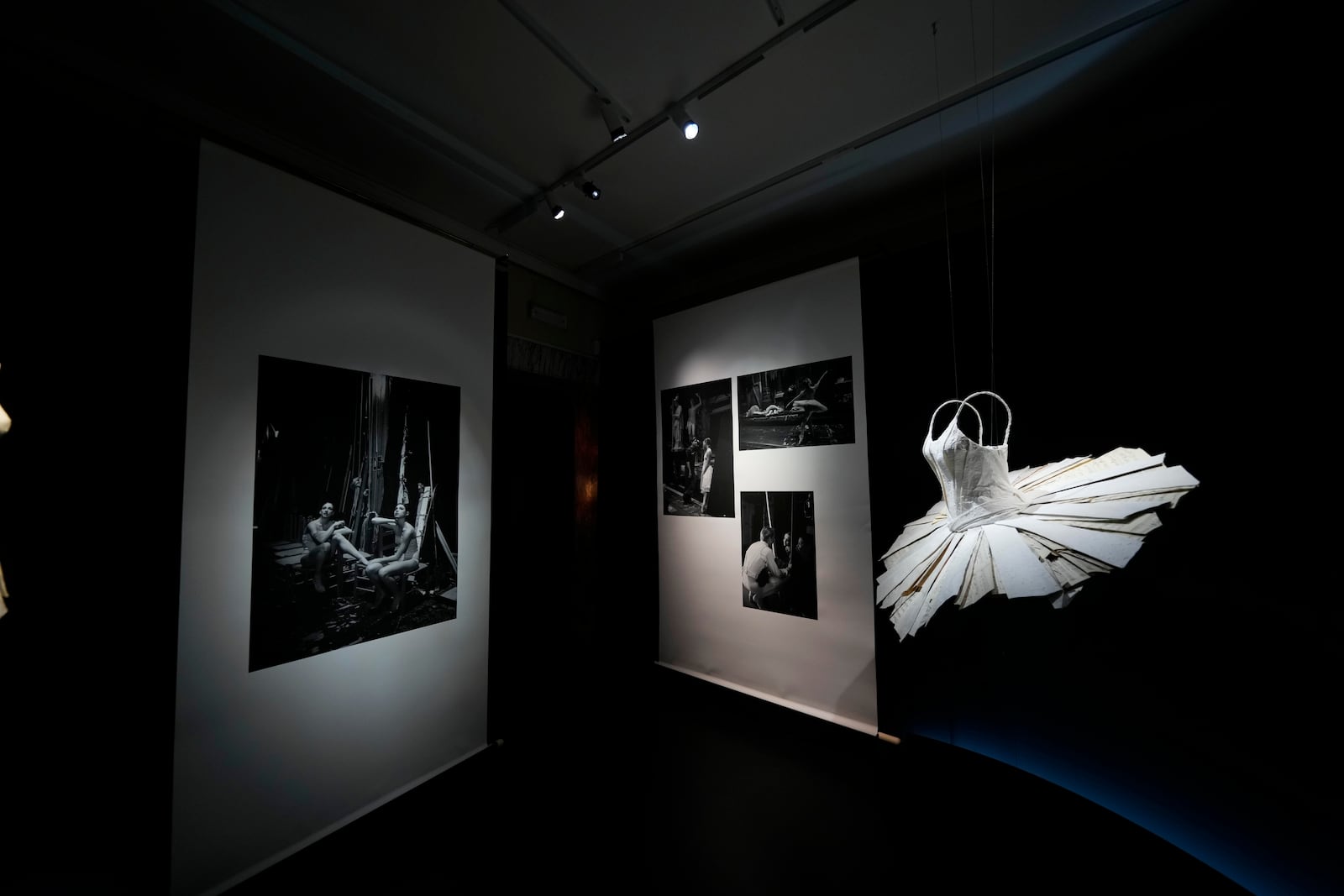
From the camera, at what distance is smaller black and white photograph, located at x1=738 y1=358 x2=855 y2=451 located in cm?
295

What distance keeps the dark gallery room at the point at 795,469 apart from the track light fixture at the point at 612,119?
2 centimetres

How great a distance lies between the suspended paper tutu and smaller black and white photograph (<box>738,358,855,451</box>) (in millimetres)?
1268

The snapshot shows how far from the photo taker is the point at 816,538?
9.91ft

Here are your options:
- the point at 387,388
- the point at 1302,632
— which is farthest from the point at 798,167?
the point at 1302,632

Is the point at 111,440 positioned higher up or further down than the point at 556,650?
higher up

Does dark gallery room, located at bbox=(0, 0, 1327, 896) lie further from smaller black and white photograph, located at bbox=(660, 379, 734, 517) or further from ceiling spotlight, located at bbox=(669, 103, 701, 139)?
smaller black and white photograph, located at bbox=(660, 379, 734, 517)

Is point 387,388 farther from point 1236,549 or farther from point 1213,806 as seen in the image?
point 1213,806

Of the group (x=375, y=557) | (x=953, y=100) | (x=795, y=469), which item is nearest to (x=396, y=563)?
(x=375, y=557)

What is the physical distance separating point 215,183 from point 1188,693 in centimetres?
469

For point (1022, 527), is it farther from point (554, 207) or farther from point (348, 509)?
point (554, 207)

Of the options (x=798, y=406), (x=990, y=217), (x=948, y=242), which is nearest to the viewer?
(x=948, y=242)

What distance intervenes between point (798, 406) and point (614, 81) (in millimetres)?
2089

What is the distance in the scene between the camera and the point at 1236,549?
1.87 metres

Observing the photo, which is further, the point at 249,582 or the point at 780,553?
the point at 780,553
